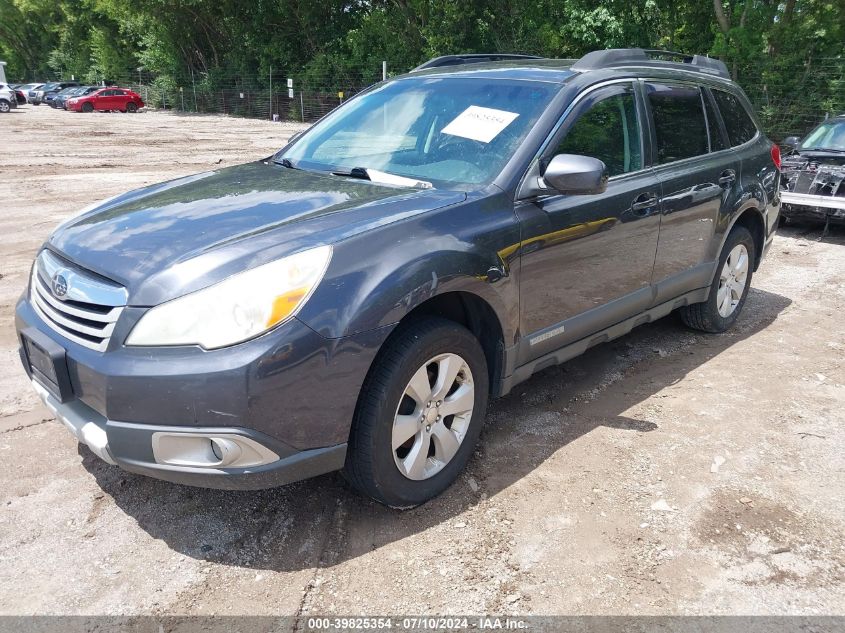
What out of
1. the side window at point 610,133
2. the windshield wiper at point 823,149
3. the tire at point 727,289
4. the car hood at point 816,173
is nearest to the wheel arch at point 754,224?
the tire at point 727,289

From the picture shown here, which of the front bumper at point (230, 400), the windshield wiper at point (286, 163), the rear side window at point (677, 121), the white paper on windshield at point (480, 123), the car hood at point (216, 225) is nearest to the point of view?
the front bumper at point (230, 400)

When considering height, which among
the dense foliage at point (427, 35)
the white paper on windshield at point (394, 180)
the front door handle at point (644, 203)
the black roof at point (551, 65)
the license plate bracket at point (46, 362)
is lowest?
the license plate bracket at point (46, 362)

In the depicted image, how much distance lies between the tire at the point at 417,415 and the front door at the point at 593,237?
1.45ft

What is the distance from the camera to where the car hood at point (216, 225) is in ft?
8.18

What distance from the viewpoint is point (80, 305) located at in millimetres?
Result: 2633

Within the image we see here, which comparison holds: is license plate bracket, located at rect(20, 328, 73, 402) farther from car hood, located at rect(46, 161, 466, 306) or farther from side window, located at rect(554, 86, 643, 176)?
side window, located at rect(554, 86, 643, 176)

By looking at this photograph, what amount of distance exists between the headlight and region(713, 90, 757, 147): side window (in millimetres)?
3651

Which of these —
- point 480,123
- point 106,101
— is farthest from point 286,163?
point 106,101

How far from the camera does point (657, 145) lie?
4.06m

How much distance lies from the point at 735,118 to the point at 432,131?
8.52ft

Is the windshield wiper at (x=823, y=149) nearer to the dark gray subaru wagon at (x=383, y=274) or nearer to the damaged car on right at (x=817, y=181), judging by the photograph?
the damaged car on right at (x=817, y=181)

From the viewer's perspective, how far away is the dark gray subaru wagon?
240cm

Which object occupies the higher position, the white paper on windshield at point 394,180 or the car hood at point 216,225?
the white paper on windshield at point 394,180

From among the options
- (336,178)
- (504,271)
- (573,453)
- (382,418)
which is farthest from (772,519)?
(336,178)
